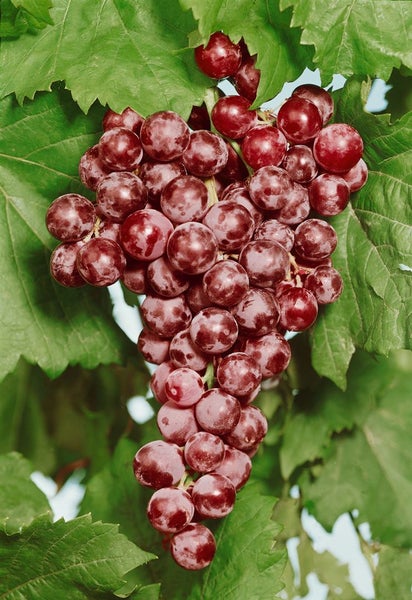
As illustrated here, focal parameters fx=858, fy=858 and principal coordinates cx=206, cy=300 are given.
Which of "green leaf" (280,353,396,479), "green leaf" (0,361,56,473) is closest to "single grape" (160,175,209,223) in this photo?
"green leaf" (280,353,396,479)

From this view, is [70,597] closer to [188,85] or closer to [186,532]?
[186,532]

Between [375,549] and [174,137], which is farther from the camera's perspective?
[375,549]

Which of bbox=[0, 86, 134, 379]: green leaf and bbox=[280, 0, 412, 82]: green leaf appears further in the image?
bbox=[0, 86, 134, 379]: green leaf

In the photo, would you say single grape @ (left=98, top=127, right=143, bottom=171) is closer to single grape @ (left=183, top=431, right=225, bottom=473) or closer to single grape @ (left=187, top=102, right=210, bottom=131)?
single grape @ (left=187, top=102, right=210, bottom=131)

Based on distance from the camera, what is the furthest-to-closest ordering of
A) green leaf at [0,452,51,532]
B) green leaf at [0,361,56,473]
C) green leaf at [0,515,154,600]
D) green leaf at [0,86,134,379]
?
green leaf at [0,361,56,473], green leaf at [0,452,51,532], green leaf at [0,86,134,379], green leaf at [0,515,154,600]

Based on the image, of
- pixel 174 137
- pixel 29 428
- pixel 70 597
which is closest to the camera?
pixel 174 137

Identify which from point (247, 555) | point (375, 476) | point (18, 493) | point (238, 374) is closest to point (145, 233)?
point (238, 374)

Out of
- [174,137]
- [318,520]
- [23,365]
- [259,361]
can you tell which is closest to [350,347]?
[259,361]
